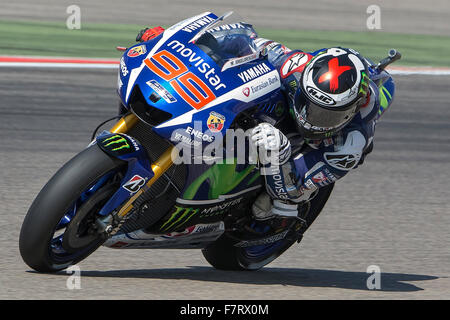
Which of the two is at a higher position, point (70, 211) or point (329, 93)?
point (329, 93)

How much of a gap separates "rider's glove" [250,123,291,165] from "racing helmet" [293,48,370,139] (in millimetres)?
186

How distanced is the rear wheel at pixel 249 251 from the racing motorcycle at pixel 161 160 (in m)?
0.42

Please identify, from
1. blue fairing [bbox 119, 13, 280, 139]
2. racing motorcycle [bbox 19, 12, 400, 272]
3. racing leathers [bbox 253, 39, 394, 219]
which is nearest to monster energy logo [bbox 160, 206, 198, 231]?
racing motorcycle [bbox 19, 12, 400, 272]

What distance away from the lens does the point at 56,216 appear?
4.77m

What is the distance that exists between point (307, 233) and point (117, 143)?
2.35m

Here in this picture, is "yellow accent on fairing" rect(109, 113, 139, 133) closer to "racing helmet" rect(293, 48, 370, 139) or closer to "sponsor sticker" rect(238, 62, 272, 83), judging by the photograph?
"sponsor sticker" rect(238, 62, 272, 83)

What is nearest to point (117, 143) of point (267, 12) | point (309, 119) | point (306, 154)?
point (309, 119)

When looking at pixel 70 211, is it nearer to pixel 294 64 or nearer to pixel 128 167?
pixel 128 167

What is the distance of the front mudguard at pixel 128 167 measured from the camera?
482cm

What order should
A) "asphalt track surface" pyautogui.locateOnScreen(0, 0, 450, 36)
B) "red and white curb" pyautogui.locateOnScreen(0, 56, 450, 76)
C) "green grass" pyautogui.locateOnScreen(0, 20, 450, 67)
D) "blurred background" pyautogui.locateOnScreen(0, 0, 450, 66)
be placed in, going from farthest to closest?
"asphalt track surface" pyautogui.locateOnScreen(0, 0, 450, 36) < "blurred background" pyautogui.locateOnScreen(0, 0, 450, 66) < "green grass" pyautogui.locateOnScreen(0, 20, 450, 67) < "red and white curb" pyautogui.locateOnScreen(0, 56, 450, 76)

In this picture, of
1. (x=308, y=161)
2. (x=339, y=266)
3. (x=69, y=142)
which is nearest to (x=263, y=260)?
(x=339, y=266)

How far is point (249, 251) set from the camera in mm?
5980

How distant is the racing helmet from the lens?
503 centimetres
